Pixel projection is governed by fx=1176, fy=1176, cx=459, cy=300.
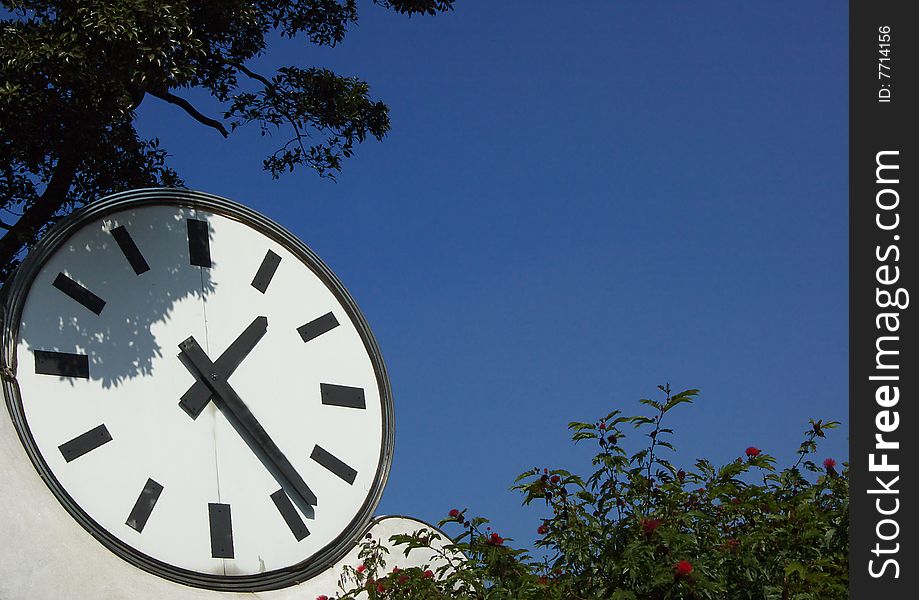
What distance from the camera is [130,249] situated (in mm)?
8070

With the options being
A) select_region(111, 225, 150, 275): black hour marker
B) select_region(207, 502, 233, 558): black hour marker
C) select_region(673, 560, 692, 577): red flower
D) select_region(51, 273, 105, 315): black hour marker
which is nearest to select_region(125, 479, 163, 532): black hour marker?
select_region(207, 502, 233, 558): black hour marker

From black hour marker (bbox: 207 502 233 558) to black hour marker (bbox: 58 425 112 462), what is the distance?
84 cm

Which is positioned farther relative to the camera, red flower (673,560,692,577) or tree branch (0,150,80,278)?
tree branch (0,150,80,278)

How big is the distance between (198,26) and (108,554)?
5770mm

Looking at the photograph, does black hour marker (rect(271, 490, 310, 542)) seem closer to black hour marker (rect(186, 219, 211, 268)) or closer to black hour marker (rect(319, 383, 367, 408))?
black hour marker (rect(319, 383, 367, 408))

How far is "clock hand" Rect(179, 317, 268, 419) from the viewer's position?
7934mm

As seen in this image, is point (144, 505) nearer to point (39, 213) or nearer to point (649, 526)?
point (649, 526)

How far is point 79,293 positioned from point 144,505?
4.78 ft

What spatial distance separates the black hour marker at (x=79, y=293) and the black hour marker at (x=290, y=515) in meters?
1.75

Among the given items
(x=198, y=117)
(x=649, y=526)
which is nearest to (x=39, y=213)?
(x=198, y=117)

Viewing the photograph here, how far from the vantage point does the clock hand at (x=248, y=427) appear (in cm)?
806

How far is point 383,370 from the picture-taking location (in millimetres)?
8969

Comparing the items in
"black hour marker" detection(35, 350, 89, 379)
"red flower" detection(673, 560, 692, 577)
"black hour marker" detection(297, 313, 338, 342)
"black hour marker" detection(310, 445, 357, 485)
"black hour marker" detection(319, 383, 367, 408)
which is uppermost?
"black hour marker" detection(297, 313, 338, 342)

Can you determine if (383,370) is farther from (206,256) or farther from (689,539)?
(689,539)
